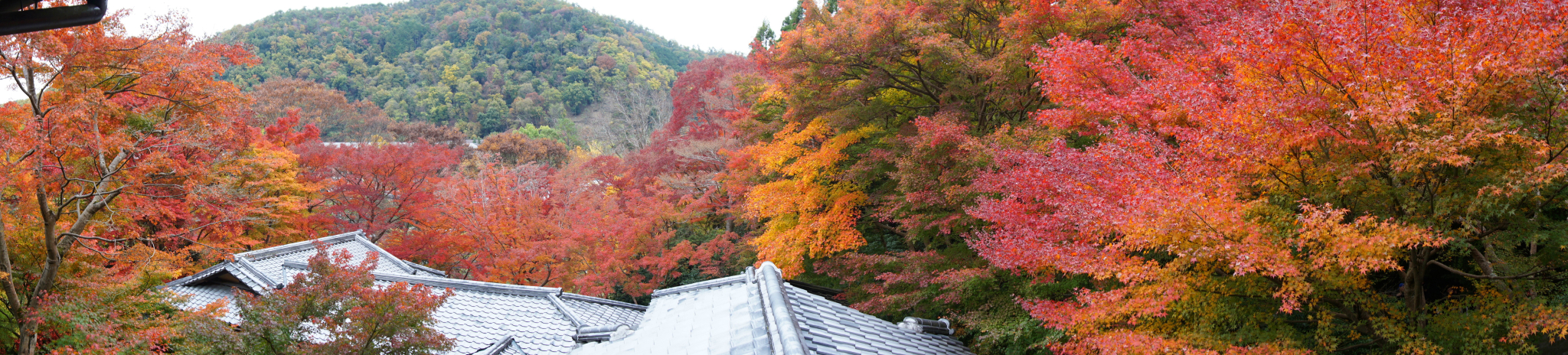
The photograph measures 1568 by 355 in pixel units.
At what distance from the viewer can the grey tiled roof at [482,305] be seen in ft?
36.2

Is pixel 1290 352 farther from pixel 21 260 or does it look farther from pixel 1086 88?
pixel 21 260

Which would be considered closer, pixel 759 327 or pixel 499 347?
pixel 759 327

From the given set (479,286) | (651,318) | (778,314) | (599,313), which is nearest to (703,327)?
(778,314)

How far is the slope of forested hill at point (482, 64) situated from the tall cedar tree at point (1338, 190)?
38.1m

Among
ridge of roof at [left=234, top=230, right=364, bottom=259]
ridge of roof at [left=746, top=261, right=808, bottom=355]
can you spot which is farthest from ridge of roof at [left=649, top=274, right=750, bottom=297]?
ridge of roof at [left=234, top=230, right=364, bottom=259]

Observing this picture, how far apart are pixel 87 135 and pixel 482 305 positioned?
19.6ft

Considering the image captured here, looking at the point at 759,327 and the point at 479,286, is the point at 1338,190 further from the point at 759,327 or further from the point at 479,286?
the point at 479,286

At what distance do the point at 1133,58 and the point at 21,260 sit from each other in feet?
53.2

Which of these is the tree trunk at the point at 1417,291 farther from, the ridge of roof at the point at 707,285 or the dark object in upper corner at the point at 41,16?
the dark object in upper corner at the point at 41,16

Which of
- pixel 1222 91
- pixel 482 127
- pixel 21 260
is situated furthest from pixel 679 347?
pixel 482 127

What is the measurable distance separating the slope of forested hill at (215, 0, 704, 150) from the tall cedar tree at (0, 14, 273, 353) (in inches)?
1234

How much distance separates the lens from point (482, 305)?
12.2 metres

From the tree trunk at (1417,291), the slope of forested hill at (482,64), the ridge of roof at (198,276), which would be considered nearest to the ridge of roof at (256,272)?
the ridge of roof at (198,276)

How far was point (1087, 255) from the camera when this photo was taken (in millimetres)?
7184
